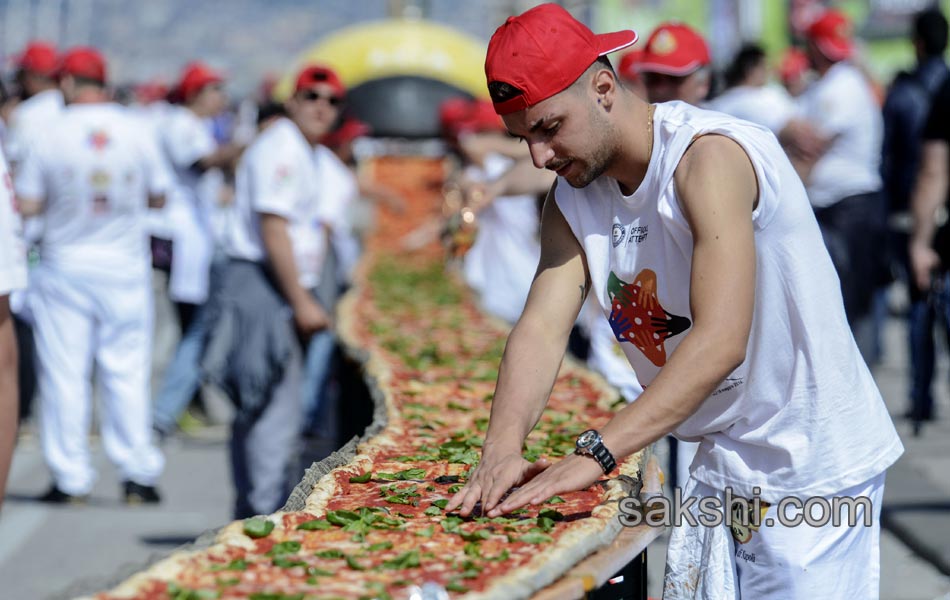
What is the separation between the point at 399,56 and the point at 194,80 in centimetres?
1788

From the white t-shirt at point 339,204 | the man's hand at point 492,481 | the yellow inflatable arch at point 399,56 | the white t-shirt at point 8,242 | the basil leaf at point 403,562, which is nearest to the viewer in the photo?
the basil leaf at point 403,562

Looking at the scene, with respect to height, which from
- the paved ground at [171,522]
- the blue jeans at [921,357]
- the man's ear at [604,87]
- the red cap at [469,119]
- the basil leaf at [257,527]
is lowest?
the paved ground at [171,522]

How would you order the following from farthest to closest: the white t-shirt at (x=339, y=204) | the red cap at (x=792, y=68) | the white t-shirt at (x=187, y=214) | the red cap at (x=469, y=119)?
the red cap at (x=792, y=68) → the red cap at (x=469, y=119) → the white t-shirt at (x=187, y=214) → the white t-shirt at (x=339, y=204)

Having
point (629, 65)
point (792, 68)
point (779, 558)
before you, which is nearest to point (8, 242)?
point (779, 558)

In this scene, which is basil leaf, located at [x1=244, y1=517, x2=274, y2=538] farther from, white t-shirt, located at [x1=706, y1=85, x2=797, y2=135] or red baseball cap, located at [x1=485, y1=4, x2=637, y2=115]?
white t-shirt, located at [x1=706, y1=85, x2=797, y2=135]

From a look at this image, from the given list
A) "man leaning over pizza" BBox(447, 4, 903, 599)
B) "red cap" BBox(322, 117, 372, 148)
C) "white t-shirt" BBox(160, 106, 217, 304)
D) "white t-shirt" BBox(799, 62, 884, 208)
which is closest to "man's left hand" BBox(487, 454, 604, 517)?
"man leaning over pizza" BBox(447, 4, 903, 599)

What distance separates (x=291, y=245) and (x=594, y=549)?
168 inches

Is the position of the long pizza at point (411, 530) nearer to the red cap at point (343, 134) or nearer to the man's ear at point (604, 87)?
the man's ear at point (604, 87)

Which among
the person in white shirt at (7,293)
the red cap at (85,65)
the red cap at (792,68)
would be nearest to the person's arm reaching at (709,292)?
the person in white shirt at (7,293)

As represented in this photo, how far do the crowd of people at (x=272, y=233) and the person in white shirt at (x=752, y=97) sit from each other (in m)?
0.02

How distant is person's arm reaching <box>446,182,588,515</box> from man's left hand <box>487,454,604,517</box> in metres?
0.22

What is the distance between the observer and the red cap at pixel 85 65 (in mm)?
8250

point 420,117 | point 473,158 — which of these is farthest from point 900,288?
point 420,117

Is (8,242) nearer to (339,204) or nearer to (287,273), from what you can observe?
(287,273)
